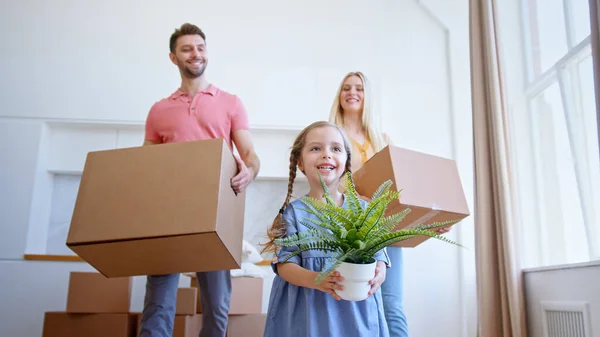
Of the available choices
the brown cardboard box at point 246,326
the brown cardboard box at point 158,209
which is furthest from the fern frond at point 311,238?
the brown cardboard box at point 246,326

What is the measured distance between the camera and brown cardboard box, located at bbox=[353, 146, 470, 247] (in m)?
1.70

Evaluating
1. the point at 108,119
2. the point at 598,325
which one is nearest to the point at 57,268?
the point at 108,119

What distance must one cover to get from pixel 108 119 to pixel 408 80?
175 centimetres

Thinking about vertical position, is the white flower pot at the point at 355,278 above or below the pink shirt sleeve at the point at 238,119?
below

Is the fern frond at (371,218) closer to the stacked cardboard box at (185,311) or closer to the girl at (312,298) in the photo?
the girl at (312,298)

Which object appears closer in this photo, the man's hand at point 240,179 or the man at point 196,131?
the man's hand at point 240,179

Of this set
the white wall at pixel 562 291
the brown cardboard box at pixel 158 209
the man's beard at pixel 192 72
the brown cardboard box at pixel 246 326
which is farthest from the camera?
the brown cardboard box at pixel 246 326

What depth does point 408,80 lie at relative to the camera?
3.31 m

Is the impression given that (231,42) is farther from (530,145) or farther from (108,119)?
A: (530,145)

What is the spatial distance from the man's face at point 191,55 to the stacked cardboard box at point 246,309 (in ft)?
3.27

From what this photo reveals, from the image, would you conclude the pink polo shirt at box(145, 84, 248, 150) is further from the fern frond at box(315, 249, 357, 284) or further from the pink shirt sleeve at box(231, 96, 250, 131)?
the fern frond at box(315, 249, 357, 284)

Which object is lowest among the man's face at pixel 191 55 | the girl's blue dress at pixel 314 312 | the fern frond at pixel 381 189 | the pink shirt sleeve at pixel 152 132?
the girl's blue dress at pixel 314 312

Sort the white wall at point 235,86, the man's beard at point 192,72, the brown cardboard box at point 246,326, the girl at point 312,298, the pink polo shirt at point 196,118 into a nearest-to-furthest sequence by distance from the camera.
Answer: the girl at point 312,298 → the pink polo shirt at point 196,118 → the man's beard at point 192,72 → the brown cardboard box at point 246,326 → the white wall at point 235,86

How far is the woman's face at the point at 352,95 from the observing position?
2.19 m
